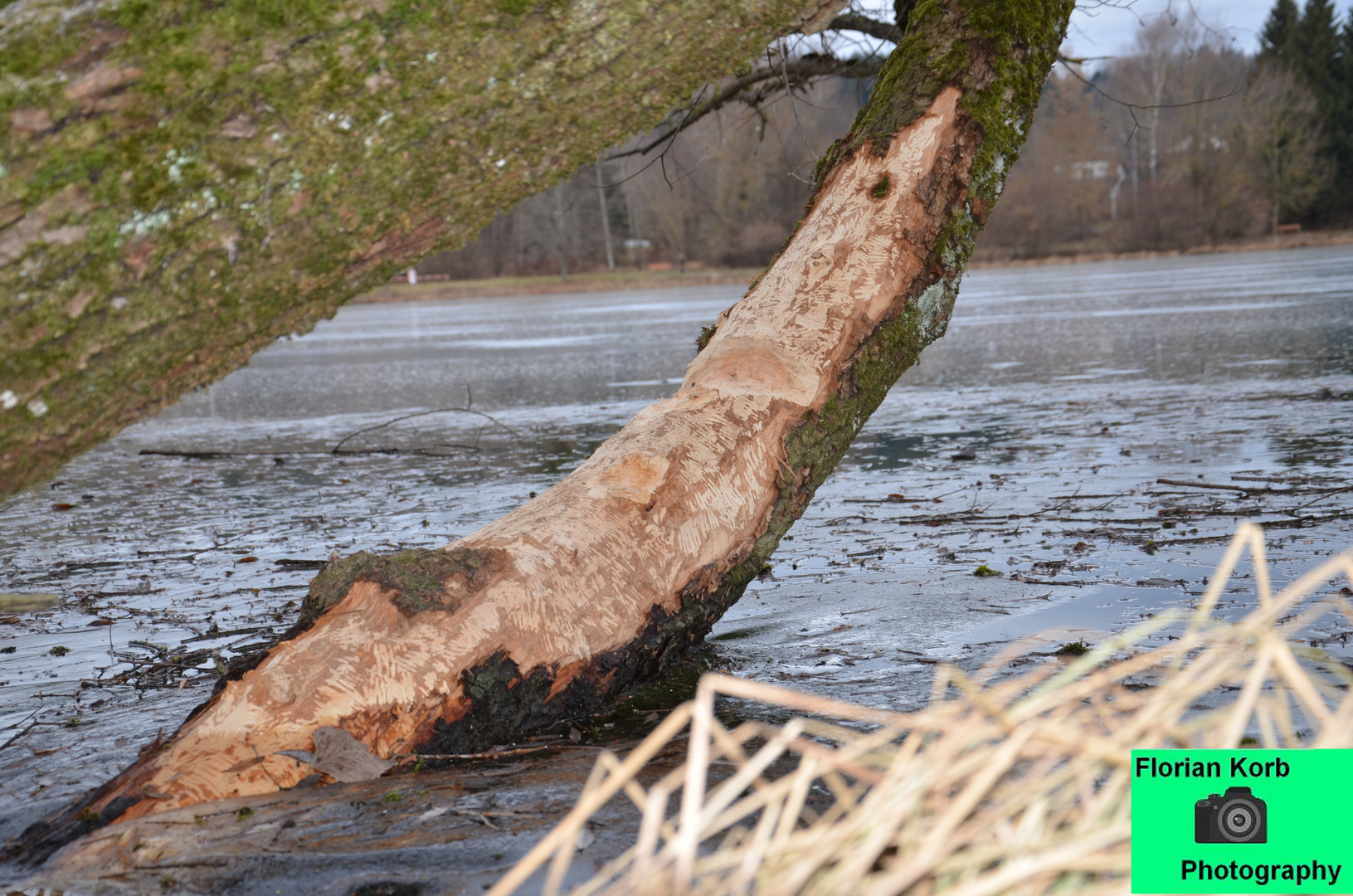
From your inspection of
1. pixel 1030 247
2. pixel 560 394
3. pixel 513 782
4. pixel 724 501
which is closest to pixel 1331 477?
pixel 724 501

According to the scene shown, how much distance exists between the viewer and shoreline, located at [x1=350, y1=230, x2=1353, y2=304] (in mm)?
45656

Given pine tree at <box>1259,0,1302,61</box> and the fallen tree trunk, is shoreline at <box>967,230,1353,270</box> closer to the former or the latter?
pine tree at <box>1259,0,1302,61</box>

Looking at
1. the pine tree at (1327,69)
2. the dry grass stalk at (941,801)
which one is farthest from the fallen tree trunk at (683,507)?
the pine tree at (1327,69)

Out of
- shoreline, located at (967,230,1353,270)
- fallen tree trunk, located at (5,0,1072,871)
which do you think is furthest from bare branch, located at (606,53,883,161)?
shoreline, located at (967,230,1353,270)

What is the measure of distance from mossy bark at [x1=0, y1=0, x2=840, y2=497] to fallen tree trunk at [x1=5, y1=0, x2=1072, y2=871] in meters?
0.85

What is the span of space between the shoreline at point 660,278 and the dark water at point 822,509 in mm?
30146

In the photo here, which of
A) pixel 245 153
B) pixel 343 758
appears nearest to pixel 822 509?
pixel 343 758

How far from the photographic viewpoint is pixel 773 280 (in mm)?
3598

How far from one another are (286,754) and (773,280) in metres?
2.10

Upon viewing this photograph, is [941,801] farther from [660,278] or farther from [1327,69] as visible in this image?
[1327,69]

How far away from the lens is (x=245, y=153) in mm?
2010

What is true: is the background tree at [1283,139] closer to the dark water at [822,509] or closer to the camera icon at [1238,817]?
the dark water at [822,509]

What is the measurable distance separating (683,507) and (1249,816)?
87.4 inches

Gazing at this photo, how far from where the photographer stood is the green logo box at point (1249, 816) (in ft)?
3.56
